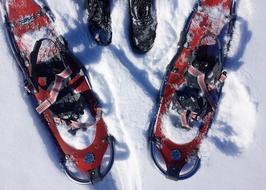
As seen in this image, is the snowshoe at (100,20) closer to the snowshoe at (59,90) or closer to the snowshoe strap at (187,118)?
the snowshoe at (59,90)

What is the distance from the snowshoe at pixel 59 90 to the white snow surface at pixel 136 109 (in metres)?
0.07

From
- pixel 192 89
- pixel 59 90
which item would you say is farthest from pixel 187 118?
pixel 59 90

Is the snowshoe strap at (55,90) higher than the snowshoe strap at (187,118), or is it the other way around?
the snowshoe strap at (55,90)

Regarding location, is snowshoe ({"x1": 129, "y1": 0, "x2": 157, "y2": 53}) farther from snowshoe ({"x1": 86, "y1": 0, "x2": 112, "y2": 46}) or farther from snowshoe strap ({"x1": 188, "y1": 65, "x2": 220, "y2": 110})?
snowshoe strap ({"x1": 188, "y1": 65, "x2": 220, "y2": 110})

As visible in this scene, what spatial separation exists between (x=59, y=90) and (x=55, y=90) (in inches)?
2.2

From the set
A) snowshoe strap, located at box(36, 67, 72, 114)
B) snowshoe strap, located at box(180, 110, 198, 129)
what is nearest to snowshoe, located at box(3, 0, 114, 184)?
snowshoe strap, located at box(36, 67, 72, 114)

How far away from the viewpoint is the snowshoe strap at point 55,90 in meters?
2.76

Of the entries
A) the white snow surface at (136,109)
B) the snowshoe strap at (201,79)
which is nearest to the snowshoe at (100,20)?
the white snow surface at (136,109)

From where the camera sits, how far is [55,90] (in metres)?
2.76

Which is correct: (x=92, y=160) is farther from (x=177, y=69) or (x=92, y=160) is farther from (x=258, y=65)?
(x=258, y=65)

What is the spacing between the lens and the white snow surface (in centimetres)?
290

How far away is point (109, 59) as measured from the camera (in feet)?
9.50

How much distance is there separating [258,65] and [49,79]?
1.53 m

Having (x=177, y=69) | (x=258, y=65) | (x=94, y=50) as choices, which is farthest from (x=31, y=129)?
(x=258, y=65)
